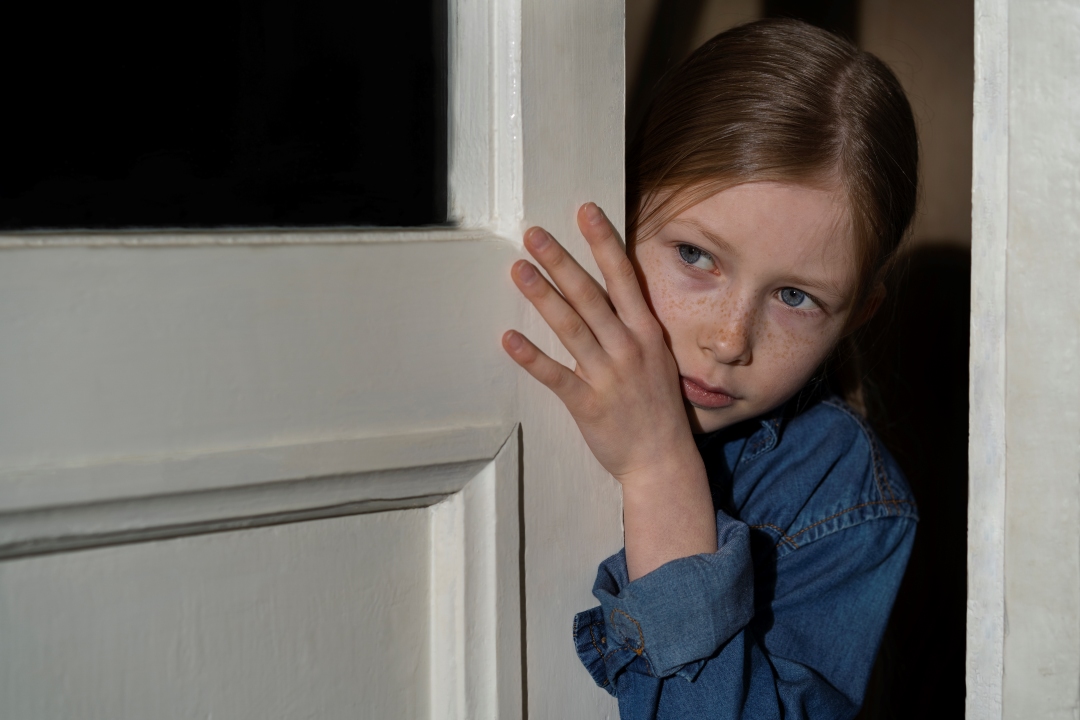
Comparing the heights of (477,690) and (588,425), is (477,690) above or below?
below

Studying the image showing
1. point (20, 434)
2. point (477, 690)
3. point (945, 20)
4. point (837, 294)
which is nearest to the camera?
point (20, 434)

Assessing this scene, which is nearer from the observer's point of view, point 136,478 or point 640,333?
point 136,478

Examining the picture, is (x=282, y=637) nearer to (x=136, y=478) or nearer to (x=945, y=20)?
(x=136, y=478)

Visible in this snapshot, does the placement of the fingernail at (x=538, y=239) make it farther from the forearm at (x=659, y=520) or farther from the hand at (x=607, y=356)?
the forearm at (x=659, y=520)

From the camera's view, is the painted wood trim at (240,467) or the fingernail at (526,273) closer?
the painted wood trim at (240,467)

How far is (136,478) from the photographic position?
1.46 ft

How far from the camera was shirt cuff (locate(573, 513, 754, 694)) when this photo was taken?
0.62 metres

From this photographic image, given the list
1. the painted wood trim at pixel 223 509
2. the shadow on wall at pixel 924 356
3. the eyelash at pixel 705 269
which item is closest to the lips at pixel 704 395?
the eyelash at pixel 705 269

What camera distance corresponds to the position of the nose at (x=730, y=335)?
0.79 meters

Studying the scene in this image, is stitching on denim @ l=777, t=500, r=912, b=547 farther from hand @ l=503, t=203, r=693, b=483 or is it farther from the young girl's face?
hand @ l=503, t=203, r=693, b=483

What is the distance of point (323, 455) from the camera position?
0.50m

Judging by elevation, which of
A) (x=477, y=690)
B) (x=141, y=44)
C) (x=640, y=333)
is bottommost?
(x=477, y=690)

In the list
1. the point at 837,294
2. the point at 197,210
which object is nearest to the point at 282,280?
the point at 197,210

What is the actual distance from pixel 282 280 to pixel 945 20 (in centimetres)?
146
